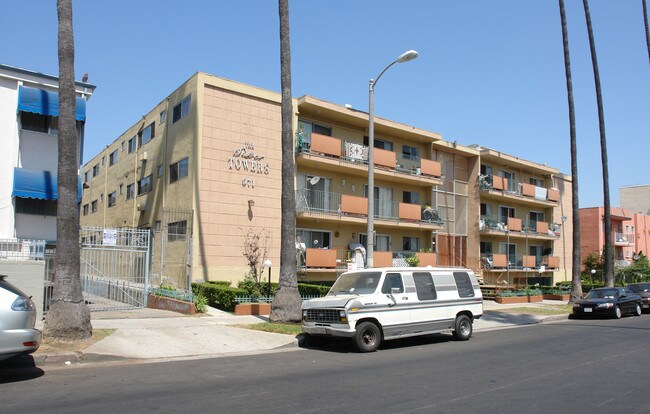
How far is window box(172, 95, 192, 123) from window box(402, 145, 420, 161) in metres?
12.9

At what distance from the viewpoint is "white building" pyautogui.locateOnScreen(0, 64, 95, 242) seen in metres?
17.1

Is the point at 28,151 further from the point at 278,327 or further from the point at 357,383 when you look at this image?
the point at 357,383

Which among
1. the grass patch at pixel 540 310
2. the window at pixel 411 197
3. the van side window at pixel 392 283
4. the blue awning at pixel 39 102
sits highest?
the blue awning at pixel 39 102

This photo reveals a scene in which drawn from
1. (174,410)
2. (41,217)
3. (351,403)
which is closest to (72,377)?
(174,410)

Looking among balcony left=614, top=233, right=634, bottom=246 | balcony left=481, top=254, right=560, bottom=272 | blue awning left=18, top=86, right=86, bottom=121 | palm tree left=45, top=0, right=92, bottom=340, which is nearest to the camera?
palm tree left=45, top=0, right=92, bottom=340

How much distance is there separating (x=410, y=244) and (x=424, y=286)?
59.0 feet

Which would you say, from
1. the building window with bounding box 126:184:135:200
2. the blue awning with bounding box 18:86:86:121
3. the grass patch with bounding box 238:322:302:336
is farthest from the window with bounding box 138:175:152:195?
the grass patch with bounding box 238:322:302:336

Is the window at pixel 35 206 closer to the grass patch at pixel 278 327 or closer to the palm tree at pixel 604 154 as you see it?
the grass patch at pixel 278 327

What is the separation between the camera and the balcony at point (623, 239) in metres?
53.5

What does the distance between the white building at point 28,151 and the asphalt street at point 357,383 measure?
9.41m

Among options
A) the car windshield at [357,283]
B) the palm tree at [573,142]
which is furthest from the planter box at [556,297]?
the car windshield at [357,283]

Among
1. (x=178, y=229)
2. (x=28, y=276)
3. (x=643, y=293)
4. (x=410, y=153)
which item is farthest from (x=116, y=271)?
(x=643, y=293)

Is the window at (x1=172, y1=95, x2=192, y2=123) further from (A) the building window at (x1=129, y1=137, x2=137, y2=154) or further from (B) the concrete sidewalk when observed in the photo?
(B) the concrete sidewalk

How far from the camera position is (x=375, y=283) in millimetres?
12953
